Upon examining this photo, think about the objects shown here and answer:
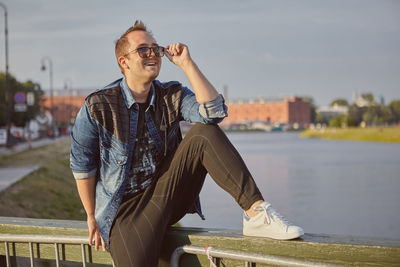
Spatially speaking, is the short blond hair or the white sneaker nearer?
the white sneaker

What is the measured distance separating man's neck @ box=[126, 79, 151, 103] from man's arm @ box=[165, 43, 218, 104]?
18 cm

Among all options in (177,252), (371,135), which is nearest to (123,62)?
(177,252)

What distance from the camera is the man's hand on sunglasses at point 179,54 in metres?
2.34

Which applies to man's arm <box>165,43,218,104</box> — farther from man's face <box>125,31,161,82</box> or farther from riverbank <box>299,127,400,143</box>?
riverbank <box>299,127,400,143</box>

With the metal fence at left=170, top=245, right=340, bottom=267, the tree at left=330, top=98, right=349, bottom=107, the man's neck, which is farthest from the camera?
the tree at left=330, top=98, right=349, bottom=107

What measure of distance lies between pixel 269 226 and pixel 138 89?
0.88 metres

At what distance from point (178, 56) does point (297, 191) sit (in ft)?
45.6

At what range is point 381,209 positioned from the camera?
493 inches

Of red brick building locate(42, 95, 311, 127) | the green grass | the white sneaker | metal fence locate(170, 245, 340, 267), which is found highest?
the white sneaker

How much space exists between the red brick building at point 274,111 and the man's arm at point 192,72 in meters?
117

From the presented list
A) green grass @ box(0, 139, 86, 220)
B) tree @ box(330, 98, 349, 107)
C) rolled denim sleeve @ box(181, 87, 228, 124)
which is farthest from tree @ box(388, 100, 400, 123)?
rolled denim sleeve @ box(181, 87, 228, 124)

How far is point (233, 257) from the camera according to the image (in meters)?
2.03

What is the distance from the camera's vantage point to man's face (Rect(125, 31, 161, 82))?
2.36m

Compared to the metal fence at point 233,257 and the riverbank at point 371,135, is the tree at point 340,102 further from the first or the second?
the metal fence at point 233,257
